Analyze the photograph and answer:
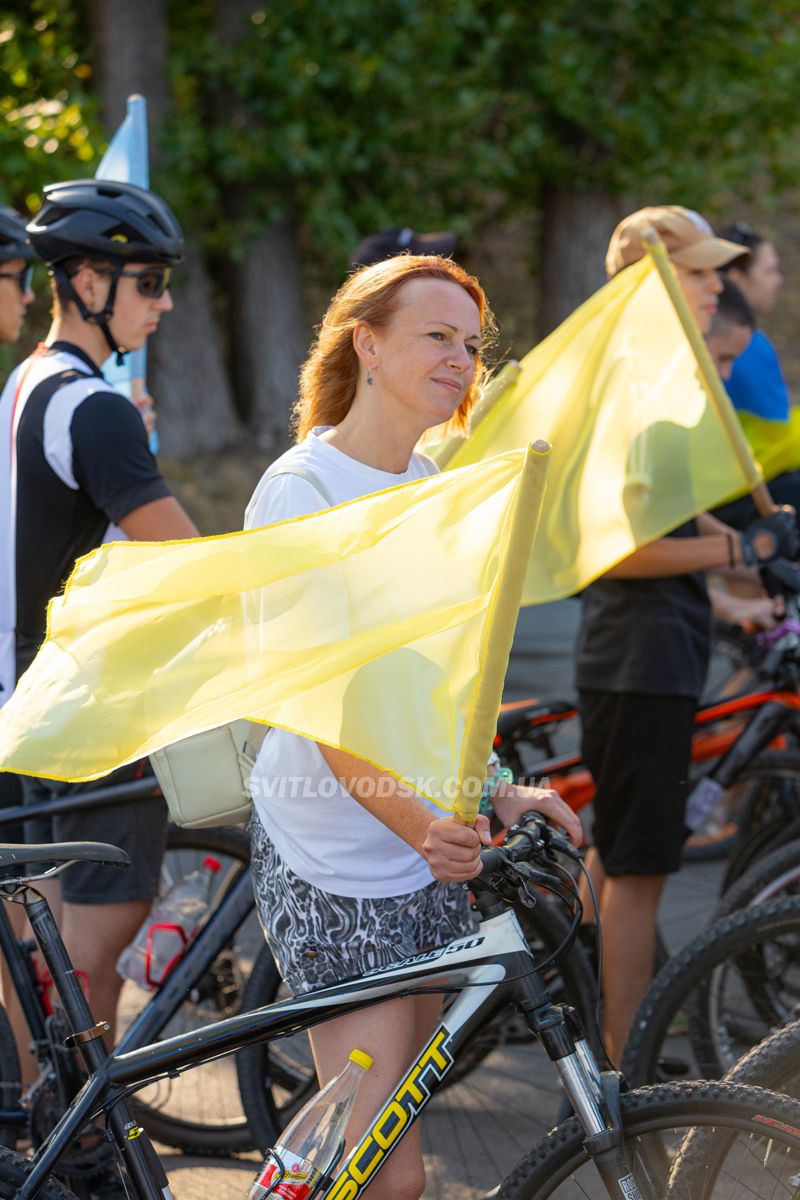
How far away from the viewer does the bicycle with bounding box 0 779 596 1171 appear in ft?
10.0

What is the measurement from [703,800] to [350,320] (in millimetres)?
2274

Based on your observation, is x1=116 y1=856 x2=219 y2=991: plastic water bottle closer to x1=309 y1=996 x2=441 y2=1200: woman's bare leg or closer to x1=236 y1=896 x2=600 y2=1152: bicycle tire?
x1=236 y1=896 x2=600 y2=1152: bicycle tire

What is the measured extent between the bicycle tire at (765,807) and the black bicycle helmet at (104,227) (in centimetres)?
220

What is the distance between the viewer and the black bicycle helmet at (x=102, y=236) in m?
3.24

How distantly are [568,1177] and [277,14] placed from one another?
10.7m

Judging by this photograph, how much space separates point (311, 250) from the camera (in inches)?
569

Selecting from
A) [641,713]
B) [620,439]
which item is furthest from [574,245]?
[641,713]

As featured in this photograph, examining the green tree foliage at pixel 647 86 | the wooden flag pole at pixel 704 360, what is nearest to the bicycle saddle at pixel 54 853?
the wooden flag pole at pixel 704 360

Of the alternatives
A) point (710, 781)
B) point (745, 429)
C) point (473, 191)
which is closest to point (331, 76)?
point (473, 191)

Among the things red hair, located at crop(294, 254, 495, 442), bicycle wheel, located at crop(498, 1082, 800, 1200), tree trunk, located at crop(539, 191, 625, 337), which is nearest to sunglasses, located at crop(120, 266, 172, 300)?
red hair, located at crop(294, 254, 495, 442)

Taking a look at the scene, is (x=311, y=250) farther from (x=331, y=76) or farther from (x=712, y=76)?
(x=712, y=76)

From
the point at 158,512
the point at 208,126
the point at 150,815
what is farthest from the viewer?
the point at 208,126

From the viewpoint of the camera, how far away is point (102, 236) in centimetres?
324

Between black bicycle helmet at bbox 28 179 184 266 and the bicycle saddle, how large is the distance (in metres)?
1.45
